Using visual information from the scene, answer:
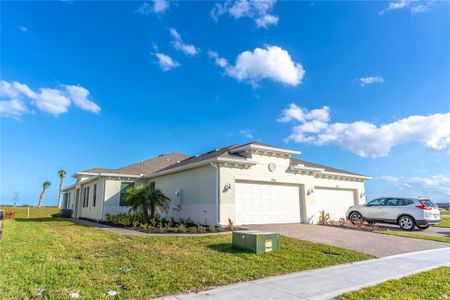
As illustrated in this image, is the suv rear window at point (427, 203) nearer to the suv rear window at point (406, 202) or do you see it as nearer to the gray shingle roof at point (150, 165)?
the suv rear window at point (406, 202)

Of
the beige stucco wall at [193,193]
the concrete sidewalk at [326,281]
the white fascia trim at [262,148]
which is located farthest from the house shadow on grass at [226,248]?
the white fascia trim at [262,148]

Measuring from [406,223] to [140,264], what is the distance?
1339cm

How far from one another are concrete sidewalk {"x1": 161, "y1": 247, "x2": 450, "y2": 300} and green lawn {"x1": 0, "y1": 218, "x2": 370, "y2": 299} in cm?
34

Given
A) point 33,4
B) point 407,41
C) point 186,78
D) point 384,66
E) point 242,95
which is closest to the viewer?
point 33,4

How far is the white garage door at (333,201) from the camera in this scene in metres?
16.7

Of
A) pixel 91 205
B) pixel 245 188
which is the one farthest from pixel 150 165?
pixel 245 188

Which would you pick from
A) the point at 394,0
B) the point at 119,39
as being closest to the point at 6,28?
the point at 119,39

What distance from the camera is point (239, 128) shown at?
67.2ft

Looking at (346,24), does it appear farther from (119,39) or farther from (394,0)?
(119,39)

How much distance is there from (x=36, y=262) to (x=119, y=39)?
1245 centimetres

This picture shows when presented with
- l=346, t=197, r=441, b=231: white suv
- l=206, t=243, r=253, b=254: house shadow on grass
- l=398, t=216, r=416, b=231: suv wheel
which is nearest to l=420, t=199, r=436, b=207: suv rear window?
l=346, t=197, r=441, b=231: white suv

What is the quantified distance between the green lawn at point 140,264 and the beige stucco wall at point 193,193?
3851 millimetres

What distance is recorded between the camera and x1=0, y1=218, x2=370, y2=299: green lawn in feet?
15.0

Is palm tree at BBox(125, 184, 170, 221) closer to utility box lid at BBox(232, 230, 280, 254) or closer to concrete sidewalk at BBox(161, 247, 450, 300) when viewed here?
utility box lid at BBox(232, 230, 280, 254)
